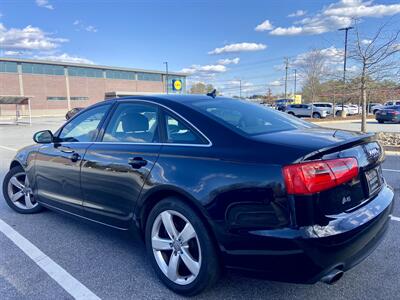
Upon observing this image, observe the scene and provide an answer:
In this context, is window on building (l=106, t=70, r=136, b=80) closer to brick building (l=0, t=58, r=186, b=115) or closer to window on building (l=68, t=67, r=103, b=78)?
brick building (l=0, t=58, r=186, b=115)

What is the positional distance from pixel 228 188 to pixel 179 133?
0.75 meters

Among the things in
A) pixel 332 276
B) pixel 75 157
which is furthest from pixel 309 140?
pixel 75 157

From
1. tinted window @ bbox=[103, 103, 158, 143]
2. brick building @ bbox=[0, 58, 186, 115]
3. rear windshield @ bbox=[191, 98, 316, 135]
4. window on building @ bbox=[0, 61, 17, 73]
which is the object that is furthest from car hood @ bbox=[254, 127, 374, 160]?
window on building @ bbox=[0, 61, 17, 73]

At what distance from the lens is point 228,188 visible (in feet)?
7.54

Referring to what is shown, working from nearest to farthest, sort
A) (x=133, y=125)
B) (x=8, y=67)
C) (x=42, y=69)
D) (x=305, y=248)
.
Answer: (x=305, y=248)
(x=133, y=125)
(x=8, y=67)
(x=42, y=69)

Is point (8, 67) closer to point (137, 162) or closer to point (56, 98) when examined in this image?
point (56, 98)

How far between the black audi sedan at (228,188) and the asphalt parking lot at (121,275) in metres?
0.29

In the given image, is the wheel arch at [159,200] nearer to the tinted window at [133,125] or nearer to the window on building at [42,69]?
the tinted window at [133,125]

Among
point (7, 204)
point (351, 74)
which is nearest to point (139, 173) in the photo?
point (7, 204)

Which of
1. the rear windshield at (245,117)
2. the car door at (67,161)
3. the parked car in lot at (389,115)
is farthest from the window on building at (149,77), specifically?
the rear windshield at (245,117)

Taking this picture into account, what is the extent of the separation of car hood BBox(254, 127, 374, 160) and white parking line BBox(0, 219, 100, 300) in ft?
6.16

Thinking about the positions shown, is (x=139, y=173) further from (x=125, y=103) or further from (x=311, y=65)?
(x=311, y=65)

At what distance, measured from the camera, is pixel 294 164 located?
2105mm

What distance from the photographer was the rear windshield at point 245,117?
271cm
